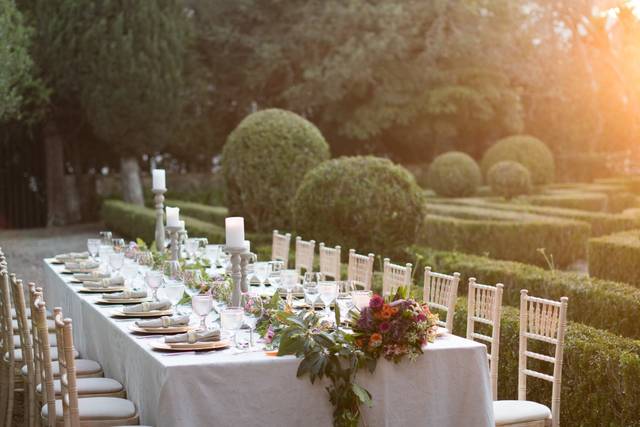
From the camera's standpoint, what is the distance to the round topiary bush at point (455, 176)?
22.3 meters

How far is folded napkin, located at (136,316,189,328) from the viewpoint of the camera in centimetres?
467

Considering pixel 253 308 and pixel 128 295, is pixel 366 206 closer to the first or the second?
pixel 128 295

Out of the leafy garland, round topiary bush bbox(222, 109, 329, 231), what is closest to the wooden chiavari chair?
the leafy garland

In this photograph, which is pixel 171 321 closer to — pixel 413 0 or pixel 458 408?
pixel 458 408

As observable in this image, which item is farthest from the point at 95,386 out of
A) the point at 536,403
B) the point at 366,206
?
the point at 366,206

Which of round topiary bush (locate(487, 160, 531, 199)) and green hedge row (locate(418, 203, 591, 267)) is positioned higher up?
round topiary bush (locate(487, 160, 531, 199))

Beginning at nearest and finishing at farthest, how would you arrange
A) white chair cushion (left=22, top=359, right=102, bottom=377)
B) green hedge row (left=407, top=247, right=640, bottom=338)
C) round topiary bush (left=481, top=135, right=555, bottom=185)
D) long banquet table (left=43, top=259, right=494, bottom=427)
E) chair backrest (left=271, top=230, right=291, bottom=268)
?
long banquet table (left=43, top=259, right=494, bottom=427), white chair cushion (left=22, top=359, right=102, bottom=377), green hedge row (left=407, top=247, right=640, bottom=338), chair backrest (left=271, top=230, right=291, bottom=268), round topiary bush (left=481, top=135, right=555, bottom=185)

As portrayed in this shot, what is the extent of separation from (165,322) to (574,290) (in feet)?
13.1

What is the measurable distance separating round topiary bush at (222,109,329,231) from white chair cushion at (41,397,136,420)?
8.31 m

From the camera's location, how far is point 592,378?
5.13 metres

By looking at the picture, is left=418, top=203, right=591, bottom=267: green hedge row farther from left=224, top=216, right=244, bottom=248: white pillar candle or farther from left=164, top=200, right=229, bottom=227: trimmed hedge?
left=224, top=216, right=244, bottom=248: white pillar candle

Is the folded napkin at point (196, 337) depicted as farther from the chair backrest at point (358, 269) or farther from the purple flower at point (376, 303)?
the chair backrest at point (358, 269)

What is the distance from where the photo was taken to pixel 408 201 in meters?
10.5

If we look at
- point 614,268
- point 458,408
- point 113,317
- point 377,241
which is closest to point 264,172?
point 377,241
